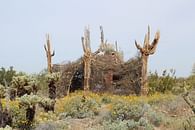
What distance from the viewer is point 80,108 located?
568 inches

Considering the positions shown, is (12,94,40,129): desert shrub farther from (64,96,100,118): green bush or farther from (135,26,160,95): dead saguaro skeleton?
(135,26,160,95): dead saguaro skeleton

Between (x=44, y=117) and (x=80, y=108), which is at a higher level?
(x=80, y=108)

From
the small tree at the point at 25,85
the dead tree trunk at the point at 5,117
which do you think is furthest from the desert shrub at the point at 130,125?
the small tree at the point at 25,85

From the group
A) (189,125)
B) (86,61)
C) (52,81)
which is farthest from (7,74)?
(189,125)

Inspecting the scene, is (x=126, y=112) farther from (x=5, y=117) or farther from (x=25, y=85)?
(x=5, y=117)

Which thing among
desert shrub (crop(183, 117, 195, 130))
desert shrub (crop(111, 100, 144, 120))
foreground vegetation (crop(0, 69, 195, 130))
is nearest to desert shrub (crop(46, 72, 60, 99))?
foreground vegetation (crop(0, 69, 195, 130))

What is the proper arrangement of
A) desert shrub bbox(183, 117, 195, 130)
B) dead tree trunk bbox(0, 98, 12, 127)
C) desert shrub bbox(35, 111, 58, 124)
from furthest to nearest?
desert shrub bbox(35, 111, 58, 124) → dead tree trunk bbox(0, 98, 12, 127) → desert shrub bbox(183, 117, 195, 130)

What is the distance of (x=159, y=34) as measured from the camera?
21438 millimetres

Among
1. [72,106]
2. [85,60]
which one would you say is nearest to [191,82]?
[85,60]

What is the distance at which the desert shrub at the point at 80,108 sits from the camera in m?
13.8

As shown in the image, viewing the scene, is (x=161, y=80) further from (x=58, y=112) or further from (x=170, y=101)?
(x=58, y=112)

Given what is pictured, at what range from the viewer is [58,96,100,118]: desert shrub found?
13.8m

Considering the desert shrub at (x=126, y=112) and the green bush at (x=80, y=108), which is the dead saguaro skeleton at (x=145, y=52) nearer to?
the green bush at (x=80, y=108)

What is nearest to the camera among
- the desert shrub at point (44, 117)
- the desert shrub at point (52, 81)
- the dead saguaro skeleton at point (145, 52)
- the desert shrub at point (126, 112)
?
the desert shrub at point (44, 117)
